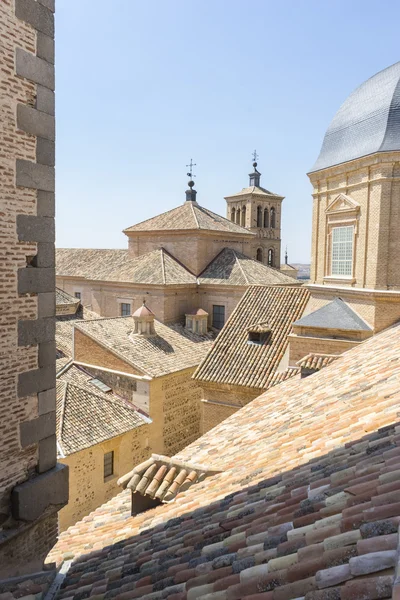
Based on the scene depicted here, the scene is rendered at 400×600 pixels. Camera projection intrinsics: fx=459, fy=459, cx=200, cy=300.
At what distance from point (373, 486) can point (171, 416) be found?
47.5 ft

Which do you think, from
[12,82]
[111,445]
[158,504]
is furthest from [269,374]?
[12,82]

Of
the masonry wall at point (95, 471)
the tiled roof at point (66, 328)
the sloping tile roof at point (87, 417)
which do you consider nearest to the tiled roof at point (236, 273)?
the tiled roof at point (66, 328)

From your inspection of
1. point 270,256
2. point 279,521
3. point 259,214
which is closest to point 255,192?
point 259,214

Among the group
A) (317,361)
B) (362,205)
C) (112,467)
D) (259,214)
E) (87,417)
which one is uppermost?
(259,214)

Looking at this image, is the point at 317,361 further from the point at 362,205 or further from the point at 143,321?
the point at 143,321

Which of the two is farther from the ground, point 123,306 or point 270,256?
point 270,256

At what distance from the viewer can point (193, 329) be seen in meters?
21.2

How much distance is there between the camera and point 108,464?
14.0m

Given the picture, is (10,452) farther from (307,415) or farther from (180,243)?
(180,243)

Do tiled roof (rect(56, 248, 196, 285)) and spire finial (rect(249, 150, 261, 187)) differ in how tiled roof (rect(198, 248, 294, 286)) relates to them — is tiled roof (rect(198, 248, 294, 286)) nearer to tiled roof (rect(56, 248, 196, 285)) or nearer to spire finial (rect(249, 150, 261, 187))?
tiled roof (rect(56, 248, 196, 285))

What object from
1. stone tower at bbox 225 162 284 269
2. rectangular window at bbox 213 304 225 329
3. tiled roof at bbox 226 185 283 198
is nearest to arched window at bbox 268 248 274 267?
stone tower at bbox 225 162 284 269

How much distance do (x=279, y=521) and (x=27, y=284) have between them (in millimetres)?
3055

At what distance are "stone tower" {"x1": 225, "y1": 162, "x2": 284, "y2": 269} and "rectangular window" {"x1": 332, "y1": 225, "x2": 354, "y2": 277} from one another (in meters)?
22.6

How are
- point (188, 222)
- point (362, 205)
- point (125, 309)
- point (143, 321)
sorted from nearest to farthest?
1. point (362, 205)
2. point (143, 321)
3. point (125, 309)
4. point (188, 222)
